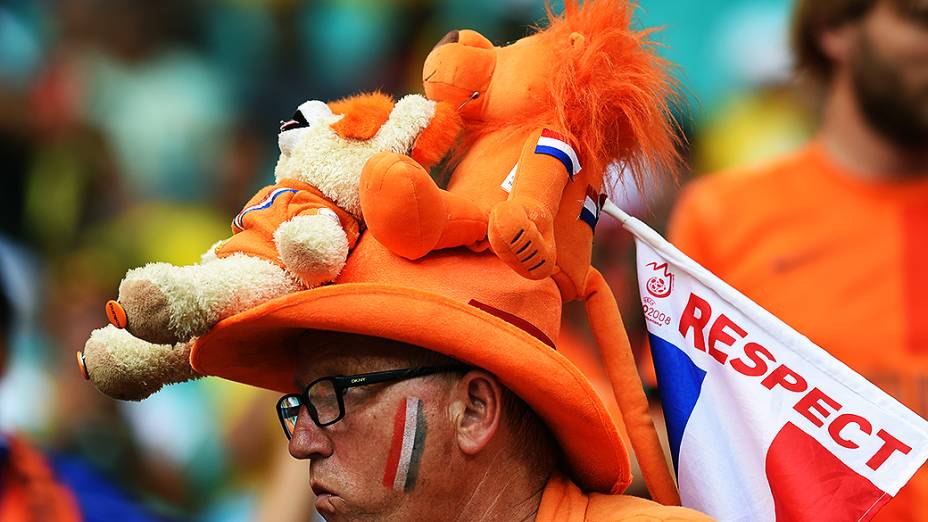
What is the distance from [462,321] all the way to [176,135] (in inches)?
168

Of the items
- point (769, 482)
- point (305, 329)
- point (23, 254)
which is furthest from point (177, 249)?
point (769, 482)

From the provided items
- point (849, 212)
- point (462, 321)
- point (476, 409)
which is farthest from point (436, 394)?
point (849, 212)

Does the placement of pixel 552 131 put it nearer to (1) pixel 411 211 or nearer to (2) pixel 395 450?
(1) pixel 411 211

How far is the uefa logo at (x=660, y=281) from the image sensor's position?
2.55 m

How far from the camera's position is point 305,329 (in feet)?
8.02

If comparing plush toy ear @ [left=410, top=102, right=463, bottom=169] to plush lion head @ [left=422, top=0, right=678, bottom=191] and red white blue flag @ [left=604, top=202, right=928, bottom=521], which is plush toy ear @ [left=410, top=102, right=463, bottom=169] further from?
red white blue flag @ [left=604, top=202, right=928, bottom=521]

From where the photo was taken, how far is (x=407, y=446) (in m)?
2.28

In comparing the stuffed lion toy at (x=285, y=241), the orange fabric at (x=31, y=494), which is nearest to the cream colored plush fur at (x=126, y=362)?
the stuffed lion toy at (x=285, y=241)

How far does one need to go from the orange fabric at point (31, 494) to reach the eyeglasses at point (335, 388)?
183cm

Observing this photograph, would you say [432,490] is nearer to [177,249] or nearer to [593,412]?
[593,412]

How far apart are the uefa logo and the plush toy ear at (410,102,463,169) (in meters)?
0.51

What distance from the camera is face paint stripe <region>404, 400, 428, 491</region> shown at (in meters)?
2.28

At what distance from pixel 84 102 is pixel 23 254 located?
0.85m

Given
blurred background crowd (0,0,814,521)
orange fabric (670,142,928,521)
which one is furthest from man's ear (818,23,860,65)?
blurred background crowd (0,0,814,521)
